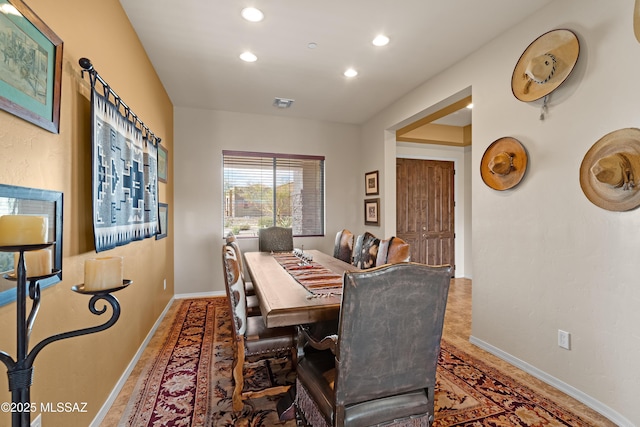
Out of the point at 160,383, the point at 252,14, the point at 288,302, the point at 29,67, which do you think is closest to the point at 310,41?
the point at 252,14

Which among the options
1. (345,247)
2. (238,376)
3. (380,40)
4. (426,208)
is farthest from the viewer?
(426,208)

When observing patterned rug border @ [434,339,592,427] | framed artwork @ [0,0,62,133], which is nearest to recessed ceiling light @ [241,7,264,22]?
framed artwork @ [0,0,62,133]

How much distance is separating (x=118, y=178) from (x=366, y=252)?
2152mm

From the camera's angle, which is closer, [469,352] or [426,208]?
[469,352]

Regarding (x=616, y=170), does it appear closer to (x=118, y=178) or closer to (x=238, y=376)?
(x=238, y=376)

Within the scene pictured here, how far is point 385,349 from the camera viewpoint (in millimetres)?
1290

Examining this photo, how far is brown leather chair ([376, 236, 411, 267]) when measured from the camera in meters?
2.45

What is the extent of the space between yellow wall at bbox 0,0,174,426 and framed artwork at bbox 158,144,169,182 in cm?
95

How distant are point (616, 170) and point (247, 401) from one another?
2.64 metres

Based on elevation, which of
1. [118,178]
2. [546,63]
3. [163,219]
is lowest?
[163,219]

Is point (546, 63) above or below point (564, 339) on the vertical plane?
above

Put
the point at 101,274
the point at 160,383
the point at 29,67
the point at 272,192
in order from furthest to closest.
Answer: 1. the point at 272,192
2. the point at 160,383
3. the point at 29,67
4. the point at 101,274

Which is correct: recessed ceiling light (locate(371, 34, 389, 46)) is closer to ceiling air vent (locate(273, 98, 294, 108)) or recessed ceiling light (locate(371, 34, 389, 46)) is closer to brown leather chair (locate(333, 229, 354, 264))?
ceiling air vent (locate(273, 98, 294, 108))

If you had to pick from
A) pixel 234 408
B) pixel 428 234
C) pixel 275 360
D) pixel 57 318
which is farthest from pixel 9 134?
pixel 428 234
